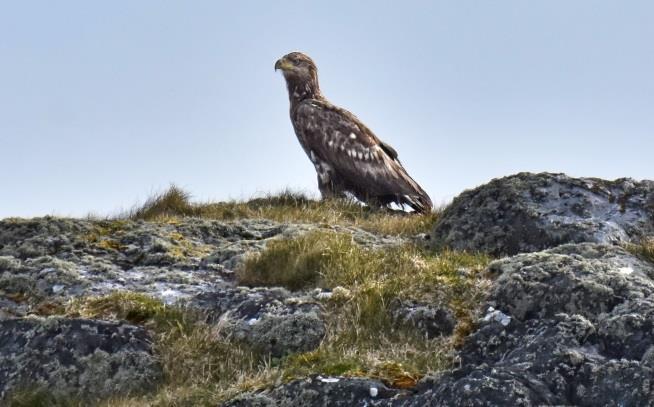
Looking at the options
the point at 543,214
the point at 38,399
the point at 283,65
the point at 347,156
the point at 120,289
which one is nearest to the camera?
the point at 38,399

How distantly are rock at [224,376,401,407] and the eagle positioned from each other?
9.42 m

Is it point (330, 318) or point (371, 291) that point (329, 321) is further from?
point (371, 291)

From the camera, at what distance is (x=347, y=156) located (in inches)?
643

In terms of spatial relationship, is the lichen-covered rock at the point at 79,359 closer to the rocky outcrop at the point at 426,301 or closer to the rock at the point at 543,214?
the rocky outcrop at the point at 426,301

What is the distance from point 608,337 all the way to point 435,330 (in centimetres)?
133

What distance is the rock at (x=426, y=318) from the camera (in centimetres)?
726

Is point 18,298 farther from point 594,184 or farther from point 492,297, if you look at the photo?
point 594,184

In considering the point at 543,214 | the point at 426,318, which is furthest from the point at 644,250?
the point at 426,318

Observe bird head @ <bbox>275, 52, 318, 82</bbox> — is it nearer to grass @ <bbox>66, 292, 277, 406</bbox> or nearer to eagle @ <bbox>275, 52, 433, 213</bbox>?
eagle @ <bbox>275, 52, 433, 213</bbox>

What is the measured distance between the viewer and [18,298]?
8438 millimetres

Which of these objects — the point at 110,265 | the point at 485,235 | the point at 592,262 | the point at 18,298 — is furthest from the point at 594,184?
the point at 18,298

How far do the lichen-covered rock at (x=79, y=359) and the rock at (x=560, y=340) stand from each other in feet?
6.98

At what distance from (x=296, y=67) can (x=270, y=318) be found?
1012 centimetres

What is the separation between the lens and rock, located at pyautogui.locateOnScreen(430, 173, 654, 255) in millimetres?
9781
